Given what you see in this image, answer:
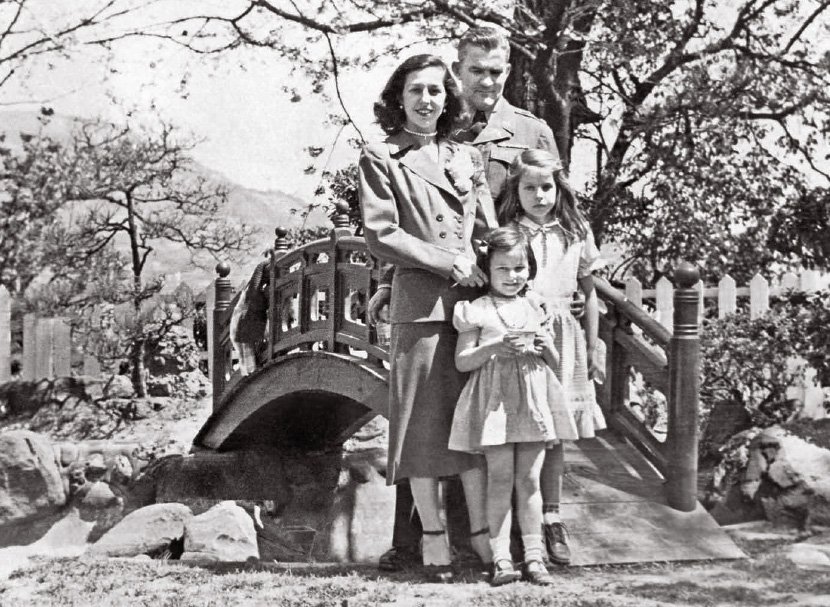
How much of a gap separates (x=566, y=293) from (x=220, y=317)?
6255 millimetres

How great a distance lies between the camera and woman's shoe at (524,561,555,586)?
470 cm

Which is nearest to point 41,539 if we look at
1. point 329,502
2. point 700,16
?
point 329,502

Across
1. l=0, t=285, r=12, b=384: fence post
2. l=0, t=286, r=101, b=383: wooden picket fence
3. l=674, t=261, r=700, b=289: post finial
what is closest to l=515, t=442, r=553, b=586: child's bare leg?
l=674, t=261, r=700, b=289: post finial

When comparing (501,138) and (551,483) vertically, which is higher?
(501,138)

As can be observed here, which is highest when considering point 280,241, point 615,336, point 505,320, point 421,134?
point 280,241

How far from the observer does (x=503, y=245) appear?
4.82m

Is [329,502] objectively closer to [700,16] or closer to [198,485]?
[198,485]

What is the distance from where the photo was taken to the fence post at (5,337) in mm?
13578

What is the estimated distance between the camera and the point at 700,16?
1116 cm

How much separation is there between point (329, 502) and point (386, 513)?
84 cm

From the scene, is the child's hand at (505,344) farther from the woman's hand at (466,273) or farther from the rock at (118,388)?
the rock at (118,388)

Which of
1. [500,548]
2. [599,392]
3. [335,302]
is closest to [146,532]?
[335,302]

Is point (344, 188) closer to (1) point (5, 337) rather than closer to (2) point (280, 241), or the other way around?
(2) point (280, 241)

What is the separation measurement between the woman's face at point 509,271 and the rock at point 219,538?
4.04m
